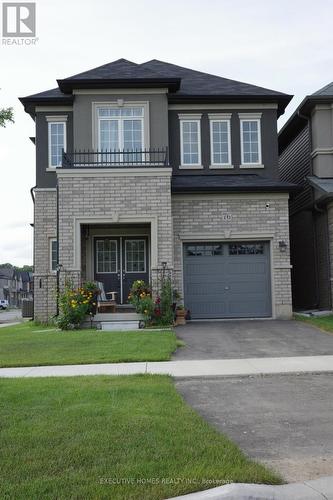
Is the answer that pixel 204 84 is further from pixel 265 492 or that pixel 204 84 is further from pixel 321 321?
pixel 265 492

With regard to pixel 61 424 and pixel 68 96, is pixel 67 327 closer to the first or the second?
pixel 68 96

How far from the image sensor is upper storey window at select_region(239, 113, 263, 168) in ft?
63.4

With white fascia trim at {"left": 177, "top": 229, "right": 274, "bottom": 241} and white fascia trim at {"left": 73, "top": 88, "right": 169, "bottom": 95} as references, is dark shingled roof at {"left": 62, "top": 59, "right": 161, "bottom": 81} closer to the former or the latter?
white fascia trim at {"left": 73, "top": 88, "right": 169, "bottom": 95}

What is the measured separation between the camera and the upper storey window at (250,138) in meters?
19.3

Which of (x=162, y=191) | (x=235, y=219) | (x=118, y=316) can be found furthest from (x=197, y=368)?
(x=235, y=219)

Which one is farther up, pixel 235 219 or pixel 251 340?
pixel 235 219

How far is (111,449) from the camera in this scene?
4.82 meters

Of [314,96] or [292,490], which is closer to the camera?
[292,490]

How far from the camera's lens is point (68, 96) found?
61.7 feet

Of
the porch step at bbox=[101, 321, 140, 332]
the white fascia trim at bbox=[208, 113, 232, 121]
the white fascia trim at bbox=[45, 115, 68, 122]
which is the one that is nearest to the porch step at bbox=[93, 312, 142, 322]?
the porch step at bbox=[101, 321, 140, 332]

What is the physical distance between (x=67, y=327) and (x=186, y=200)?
565cm

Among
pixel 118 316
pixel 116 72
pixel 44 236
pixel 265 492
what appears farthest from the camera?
pixel 116 72

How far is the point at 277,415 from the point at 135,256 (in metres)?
12.5

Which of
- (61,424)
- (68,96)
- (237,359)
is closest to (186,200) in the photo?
(68,96)
